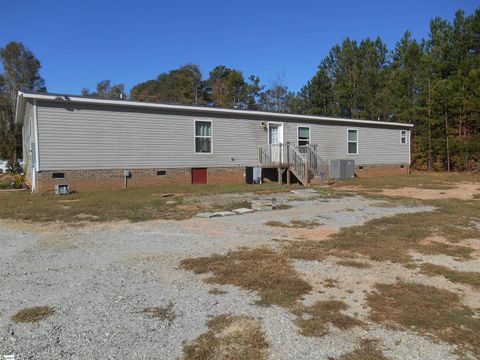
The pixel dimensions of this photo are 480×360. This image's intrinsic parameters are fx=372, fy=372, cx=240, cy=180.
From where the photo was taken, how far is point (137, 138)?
14.7 metres

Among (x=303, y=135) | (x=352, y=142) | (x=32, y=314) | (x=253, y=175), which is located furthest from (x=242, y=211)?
(x=352, y=142)

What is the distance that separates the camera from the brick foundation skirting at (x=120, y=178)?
42.4ft

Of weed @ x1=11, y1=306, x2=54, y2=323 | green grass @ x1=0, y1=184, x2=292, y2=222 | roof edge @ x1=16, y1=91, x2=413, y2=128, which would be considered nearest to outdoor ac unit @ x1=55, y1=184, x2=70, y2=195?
green grass @ x1=0, y1=184, x2=292, y2=222

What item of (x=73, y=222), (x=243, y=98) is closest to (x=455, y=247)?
(x=73, y=222)

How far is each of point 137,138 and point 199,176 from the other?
3236 millimetres

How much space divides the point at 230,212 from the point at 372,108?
98.3 feet

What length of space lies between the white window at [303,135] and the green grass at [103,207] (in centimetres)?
748

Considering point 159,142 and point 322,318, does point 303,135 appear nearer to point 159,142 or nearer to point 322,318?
point 159,142

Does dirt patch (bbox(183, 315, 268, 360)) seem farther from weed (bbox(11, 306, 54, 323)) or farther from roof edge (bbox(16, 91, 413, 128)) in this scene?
roof edge (bbox(16, 91, 413, 128))

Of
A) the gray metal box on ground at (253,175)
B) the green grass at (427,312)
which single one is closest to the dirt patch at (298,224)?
the green grass at (427,312)

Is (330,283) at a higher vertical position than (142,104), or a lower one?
lower

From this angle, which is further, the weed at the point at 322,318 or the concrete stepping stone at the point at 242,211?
the concrete stepping stone at the point at 242,211

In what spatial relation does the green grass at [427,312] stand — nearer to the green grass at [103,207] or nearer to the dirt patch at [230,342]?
the dirt patch at [230,342]

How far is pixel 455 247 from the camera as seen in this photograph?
18.8 feet
